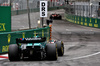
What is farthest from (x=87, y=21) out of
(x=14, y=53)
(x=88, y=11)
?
(x=14, y=53)

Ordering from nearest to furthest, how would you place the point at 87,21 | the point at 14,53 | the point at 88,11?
the point at 14,53 < the point at 87,21 < the point at 88,11

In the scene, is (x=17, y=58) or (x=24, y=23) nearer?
(x=17, y=58)

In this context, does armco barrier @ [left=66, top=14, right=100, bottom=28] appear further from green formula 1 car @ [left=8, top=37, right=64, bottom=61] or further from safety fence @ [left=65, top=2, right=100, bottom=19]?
green formula 1 car @ [left=8, top=37, right=64, bottom=61]

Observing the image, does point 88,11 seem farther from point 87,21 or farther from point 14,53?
point 14,53

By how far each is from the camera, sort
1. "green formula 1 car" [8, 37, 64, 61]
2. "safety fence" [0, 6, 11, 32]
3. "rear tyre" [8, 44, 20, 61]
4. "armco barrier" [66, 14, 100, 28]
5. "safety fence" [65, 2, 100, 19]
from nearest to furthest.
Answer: "green formula 1 car" [8, 37, 64, 61] → "rear tyre" [8, 44, 20, 61] → "safety fence" [0, 6, 11, 32] → "armco barrier" [66, 14, 100, 28] → "safety fence" [65, 2, 100, 19]

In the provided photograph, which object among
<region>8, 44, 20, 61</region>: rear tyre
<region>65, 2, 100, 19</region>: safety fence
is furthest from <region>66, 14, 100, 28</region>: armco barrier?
<region>8, 44, 20, 61</region>: rear tyre

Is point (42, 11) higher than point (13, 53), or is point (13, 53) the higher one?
point (42, 11)

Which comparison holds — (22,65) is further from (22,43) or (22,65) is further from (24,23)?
(24,23)

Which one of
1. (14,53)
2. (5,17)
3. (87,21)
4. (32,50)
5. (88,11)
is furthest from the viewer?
(88,11)

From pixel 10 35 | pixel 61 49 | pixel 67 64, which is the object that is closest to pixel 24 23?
pixel 10 35

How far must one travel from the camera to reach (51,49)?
12992mm

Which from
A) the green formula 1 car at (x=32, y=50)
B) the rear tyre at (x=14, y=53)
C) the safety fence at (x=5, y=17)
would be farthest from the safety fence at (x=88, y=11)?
the rear tyre at (x=14, y=53)

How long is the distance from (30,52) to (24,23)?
32906 millimetres

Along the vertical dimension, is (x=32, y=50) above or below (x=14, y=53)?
above
